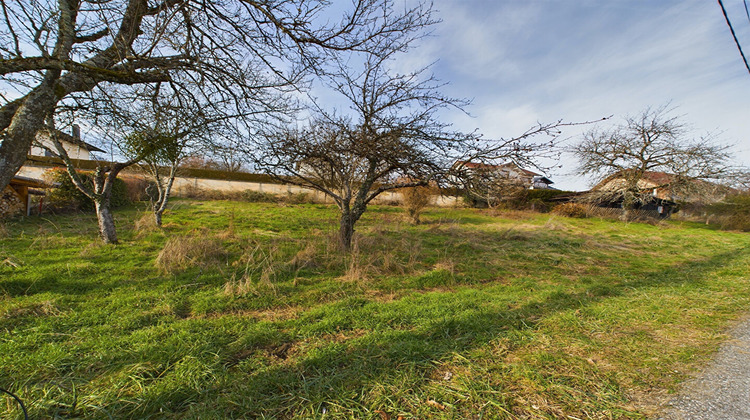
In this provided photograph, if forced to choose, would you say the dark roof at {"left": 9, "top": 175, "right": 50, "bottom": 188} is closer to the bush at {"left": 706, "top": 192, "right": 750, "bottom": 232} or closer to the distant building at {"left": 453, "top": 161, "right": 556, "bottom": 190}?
the distant building at {"left": 453, "top": 161, "right": 556, "bottom": 190}

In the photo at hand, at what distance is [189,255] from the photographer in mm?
5227

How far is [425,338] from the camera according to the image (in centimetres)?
284

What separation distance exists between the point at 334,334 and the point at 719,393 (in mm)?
3046

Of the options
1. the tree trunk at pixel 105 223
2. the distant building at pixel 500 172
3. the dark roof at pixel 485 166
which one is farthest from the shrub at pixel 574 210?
the tree trunk at pixel 105 223

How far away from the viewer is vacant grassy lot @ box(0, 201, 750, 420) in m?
1.93

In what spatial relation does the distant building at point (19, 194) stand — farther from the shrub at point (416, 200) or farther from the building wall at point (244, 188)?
the shrub at point (416, 200)

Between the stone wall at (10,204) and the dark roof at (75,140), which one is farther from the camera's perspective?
the stone wall at (10,204)

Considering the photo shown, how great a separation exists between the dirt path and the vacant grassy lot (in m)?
0.10

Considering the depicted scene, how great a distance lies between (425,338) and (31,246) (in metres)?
7.64

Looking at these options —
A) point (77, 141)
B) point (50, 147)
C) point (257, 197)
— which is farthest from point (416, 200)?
point (50, 147)

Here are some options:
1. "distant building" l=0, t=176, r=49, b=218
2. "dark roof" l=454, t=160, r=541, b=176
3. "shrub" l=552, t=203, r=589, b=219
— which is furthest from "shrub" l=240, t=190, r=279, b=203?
"shrub" l=552, t=203, r=589, b=219

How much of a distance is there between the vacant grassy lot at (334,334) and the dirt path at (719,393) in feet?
0.32

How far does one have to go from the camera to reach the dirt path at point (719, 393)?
1.83 metres

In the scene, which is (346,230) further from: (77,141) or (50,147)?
(50,147)
